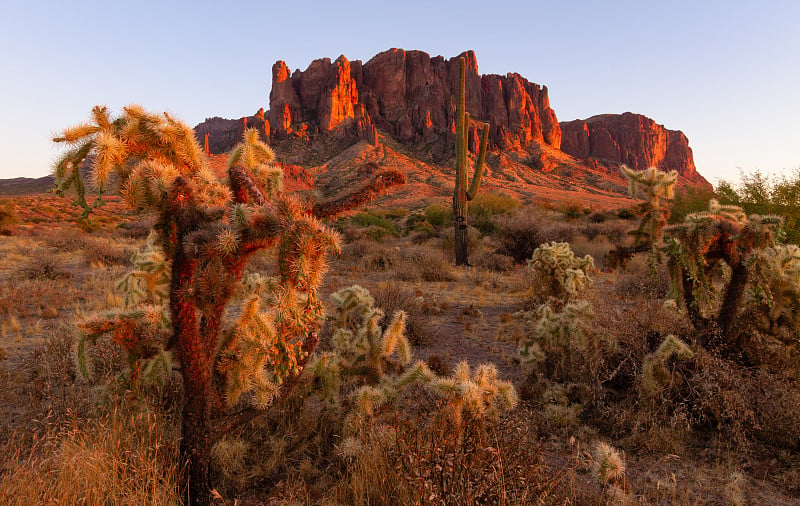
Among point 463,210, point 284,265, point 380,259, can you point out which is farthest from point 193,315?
point 463,210

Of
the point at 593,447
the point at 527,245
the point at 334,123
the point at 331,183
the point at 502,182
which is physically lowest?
the point at 593,447

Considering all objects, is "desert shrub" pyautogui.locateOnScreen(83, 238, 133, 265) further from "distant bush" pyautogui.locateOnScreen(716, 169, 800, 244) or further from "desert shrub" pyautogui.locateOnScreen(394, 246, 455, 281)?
Answer: "distant bush" pyautogui.locateOnScreen(716, 169, 800, 244)

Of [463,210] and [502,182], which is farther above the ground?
[502,182]

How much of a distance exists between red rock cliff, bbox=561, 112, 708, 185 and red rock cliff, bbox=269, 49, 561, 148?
13.2m

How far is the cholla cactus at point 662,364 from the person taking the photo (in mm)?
3832

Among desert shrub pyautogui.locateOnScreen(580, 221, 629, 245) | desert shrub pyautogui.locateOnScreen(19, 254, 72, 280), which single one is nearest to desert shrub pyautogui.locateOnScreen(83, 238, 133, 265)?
desert shrub pyautogui.locateOnScreen(19, 254, 72, 280)

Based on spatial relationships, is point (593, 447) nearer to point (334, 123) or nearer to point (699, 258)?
point (699, 258)

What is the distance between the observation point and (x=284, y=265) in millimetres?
2145

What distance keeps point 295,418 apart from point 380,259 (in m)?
9.12

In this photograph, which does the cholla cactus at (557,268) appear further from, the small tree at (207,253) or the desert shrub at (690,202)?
the desert shrub at (690,202)

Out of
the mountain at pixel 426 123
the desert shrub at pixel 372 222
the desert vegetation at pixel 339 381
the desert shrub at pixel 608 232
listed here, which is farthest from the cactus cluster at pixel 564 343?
the mountain at pixel 426 123

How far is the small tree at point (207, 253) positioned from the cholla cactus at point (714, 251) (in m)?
3.09

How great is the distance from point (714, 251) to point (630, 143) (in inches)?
Result: 5798

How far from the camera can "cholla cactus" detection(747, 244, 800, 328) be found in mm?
4023
